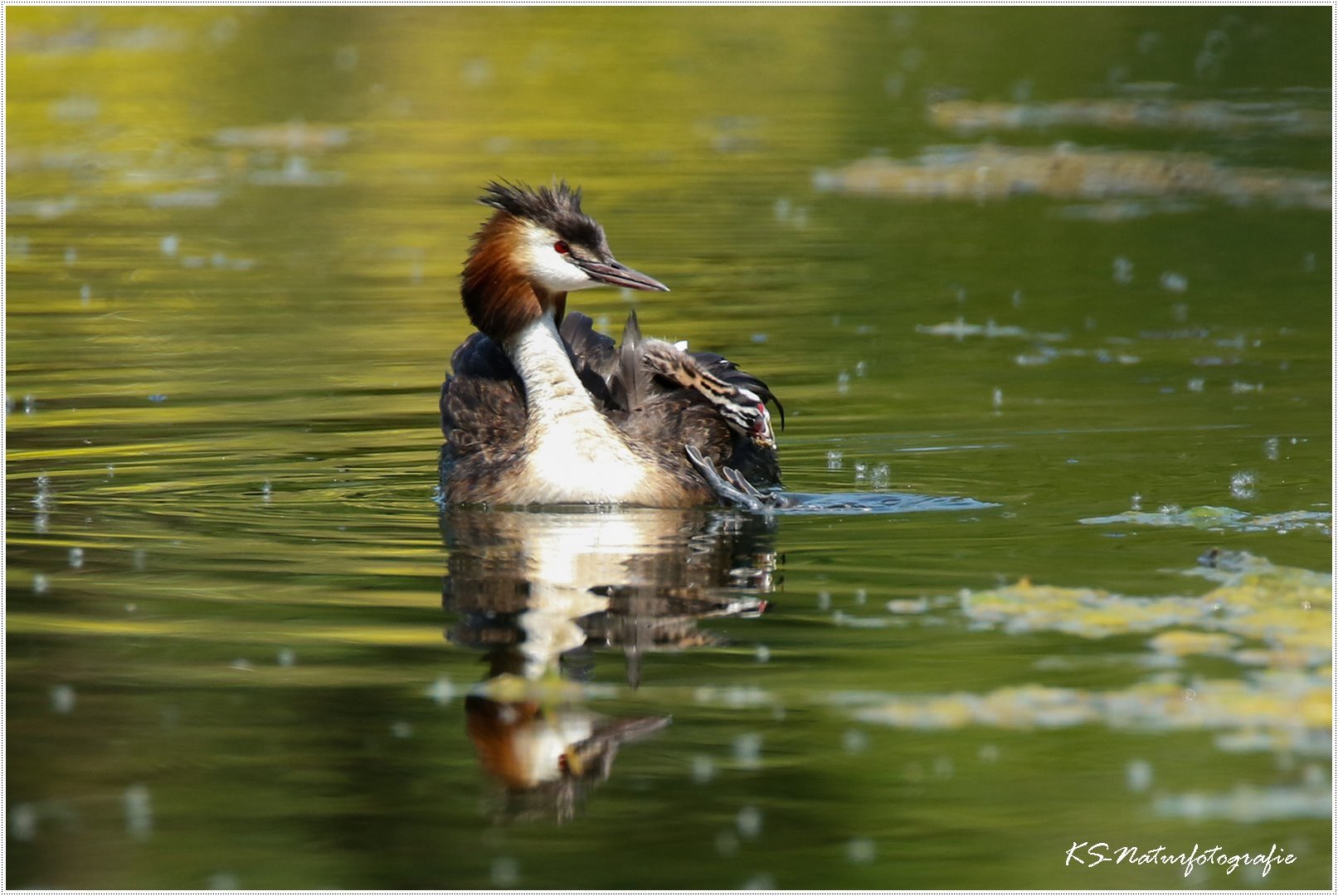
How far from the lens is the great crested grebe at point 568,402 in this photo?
1075 centimetres

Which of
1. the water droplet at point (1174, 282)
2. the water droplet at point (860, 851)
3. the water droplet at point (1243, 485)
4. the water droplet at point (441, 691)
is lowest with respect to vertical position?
the water droplet at point (860, 851)

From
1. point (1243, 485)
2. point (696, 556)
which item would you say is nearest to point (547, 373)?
point (696, 556)

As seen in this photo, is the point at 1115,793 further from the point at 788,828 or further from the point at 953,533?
the point at 953,533

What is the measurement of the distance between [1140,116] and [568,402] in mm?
18384

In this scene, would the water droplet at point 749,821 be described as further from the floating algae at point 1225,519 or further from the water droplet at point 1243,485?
the water droplet at point 1243,485

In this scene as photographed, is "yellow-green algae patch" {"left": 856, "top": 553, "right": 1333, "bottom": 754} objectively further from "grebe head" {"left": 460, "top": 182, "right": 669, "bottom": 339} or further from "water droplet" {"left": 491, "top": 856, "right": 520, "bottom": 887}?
"grebe head" {"left": 460, "top": 182, "right": 669, "bottom": 339}

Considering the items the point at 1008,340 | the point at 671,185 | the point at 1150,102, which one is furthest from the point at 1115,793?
the point at 1150,102

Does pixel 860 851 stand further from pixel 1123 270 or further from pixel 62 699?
pixel 1123 270

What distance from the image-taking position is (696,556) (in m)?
9.81

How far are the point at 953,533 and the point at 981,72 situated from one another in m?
23.9

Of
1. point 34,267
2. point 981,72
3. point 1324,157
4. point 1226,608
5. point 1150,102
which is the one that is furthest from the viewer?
point 981,72

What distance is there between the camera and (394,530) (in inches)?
412

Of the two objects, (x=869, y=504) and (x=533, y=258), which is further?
(x=533, y=258)

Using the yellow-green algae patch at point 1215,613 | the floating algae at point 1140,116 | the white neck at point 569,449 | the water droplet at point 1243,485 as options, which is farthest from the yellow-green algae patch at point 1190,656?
the floating algae at point 1140,116
